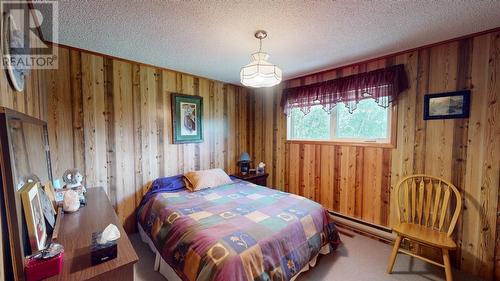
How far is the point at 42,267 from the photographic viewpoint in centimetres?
85

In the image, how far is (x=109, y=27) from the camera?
1.76m

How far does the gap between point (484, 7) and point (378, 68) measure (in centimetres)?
101

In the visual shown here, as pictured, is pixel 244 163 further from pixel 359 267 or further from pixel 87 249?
A: pixel 87 249

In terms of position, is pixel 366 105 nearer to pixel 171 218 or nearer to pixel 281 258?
pixel 281 258

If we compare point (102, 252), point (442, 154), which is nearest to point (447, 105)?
point (442, 154)

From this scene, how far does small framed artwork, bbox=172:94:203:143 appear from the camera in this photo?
3004mm

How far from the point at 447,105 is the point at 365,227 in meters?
1.66

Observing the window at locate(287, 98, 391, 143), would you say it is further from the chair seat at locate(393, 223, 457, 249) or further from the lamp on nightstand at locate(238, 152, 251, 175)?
the chair seat at locate(393, 223, 457, 249)

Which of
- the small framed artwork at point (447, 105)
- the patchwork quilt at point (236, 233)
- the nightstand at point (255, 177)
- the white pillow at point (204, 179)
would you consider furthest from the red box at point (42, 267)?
the small framed artwork at point (447, 105)

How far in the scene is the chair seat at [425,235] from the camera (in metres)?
1.70

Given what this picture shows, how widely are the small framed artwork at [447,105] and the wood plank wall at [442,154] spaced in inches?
2.0

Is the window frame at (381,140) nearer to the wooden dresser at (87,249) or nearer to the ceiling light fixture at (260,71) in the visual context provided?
the ceiling light fixture at (260,71)

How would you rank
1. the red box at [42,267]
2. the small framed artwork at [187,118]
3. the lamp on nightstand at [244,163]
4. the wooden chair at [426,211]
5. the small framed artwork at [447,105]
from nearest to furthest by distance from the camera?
the red box at [42,267], the wooden chair at [426,211], the small framed artwork at [447,105], the small framed artwork at [187,118], the lamp on nightstand at [244,163]

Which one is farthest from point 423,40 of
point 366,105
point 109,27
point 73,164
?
point 73,164
